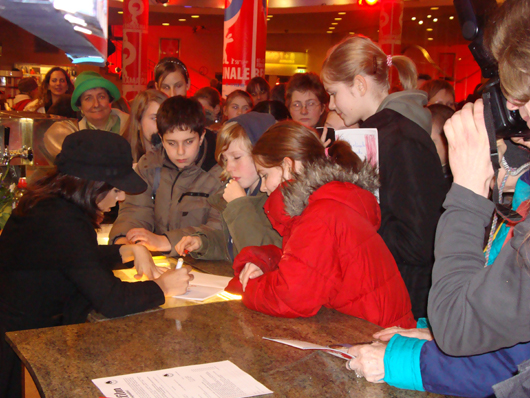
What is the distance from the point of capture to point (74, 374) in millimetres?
1125

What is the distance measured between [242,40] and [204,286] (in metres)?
4.95

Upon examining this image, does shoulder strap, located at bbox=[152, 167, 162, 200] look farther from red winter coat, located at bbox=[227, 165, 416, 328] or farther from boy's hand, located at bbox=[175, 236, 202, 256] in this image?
red winter coat, located at bbox=[227, 165, 416, 328]

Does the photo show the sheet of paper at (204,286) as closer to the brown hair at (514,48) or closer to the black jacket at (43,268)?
the black jacket at (43,268)

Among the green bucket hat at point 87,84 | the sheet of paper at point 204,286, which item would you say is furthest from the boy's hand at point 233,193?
the green bucket hat at point 87,84

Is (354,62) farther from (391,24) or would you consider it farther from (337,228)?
(391,24)

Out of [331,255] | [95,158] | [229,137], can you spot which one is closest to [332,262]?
[331,255]

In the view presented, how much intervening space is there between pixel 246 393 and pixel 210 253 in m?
1.34

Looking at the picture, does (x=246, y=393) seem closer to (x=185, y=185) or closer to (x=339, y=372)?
(x=339, y=372)

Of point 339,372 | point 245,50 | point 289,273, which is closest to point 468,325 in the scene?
point 339,372

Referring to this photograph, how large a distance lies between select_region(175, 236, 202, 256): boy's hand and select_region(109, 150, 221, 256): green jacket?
316mm

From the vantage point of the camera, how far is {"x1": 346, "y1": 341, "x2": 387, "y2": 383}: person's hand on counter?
1146 millimetres

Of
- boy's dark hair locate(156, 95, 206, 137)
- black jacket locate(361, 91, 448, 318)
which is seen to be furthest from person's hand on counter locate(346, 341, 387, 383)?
boy's dark hair locate(156, 95, 206, 137)

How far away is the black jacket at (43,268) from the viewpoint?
1690mm

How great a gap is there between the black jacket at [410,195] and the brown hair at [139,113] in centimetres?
180
